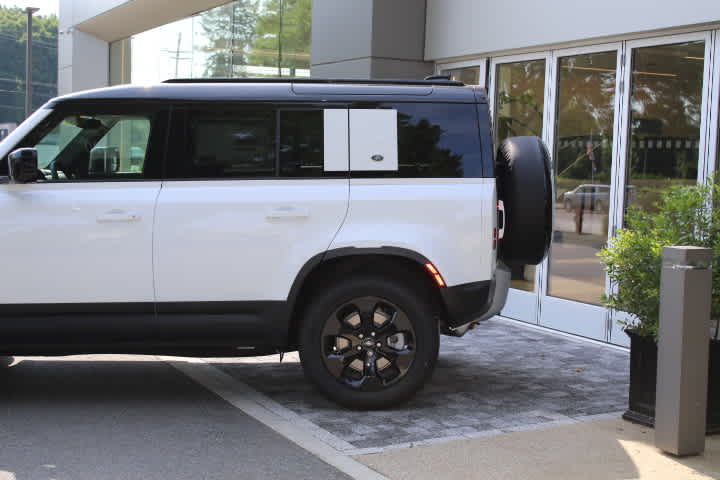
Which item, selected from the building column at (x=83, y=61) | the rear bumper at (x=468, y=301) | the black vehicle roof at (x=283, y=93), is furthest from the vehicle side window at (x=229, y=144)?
the building column at (x=83, y=61)

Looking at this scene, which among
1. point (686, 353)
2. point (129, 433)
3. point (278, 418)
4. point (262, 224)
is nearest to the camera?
point (686, 353)

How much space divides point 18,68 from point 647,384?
2416 inches

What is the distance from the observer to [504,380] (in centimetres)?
698

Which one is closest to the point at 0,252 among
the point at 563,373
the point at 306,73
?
the point at 563,373

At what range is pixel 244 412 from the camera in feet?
19.3

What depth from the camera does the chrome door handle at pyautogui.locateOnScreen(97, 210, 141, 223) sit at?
19.0 ft

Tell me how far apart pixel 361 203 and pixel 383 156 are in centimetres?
35

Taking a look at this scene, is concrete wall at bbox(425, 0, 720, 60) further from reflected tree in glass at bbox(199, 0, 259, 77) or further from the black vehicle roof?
reflected tree in glass at bbox(199, 0, 259, 77)

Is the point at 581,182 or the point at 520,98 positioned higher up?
the point at 520,98

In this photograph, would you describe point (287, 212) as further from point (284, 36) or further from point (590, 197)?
point (284, 36)

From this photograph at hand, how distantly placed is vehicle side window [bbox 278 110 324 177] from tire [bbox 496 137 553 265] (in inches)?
52.0

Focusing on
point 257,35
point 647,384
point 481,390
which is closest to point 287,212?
point 481,390

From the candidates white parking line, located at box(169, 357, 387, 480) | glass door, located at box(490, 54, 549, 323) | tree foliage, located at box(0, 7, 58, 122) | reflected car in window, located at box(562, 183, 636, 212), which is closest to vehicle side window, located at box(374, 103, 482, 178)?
white parking line, located at box(169, 357, 387, 480)

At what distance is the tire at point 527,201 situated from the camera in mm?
6020
